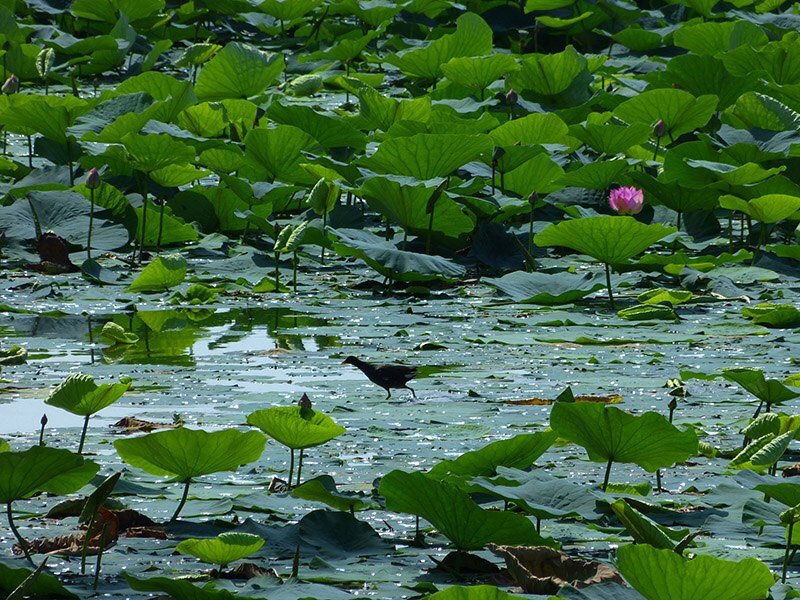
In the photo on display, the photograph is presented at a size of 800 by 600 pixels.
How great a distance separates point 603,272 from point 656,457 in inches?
78.5

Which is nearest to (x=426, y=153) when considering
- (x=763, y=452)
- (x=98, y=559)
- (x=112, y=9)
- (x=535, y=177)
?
(x=535, y=177)

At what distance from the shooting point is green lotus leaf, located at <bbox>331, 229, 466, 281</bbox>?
3576 mm

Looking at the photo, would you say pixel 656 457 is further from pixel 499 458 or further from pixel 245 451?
pixel 245 451

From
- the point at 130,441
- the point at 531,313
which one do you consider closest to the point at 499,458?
the point at 130,441

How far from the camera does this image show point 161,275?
3588mm

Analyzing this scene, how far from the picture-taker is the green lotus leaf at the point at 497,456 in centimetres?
174

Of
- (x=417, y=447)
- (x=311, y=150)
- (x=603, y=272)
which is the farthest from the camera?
(x=311, y=150)

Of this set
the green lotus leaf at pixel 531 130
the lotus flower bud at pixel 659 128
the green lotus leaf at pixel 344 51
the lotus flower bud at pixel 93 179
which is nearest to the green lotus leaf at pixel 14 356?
the lotus flower bud at pixel 93 179

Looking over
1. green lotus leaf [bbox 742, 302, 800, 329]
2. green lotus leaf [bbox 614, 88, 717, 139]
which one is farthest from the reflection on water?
green lotus leaf [bbox 614, 88, 717, 139]

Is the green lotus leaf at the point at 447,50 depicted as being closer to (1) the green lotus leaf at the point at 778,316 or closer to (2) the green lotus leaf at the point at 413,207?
(2) the green lotus leaf at the point at 413,207

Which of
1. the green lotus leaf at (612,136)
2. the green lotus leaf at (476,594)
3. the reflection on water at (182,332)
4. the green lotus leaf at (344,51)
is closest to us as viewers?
the green lotus leaf at (476,594)

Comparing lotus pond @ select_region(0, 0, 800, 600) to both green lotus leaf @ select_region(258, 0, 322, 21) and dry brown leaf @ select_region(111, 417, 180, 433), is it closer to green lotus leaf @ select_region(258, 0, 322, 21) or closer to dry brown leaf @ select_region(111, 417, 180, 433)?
dry brown leaf @ select_region(111, 417, 180, 433)

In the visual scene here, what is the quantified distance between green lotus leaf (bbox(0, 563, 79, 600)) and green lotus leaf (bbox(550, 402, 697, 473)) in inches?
26.2

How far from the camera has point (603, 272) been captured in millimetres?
3771
